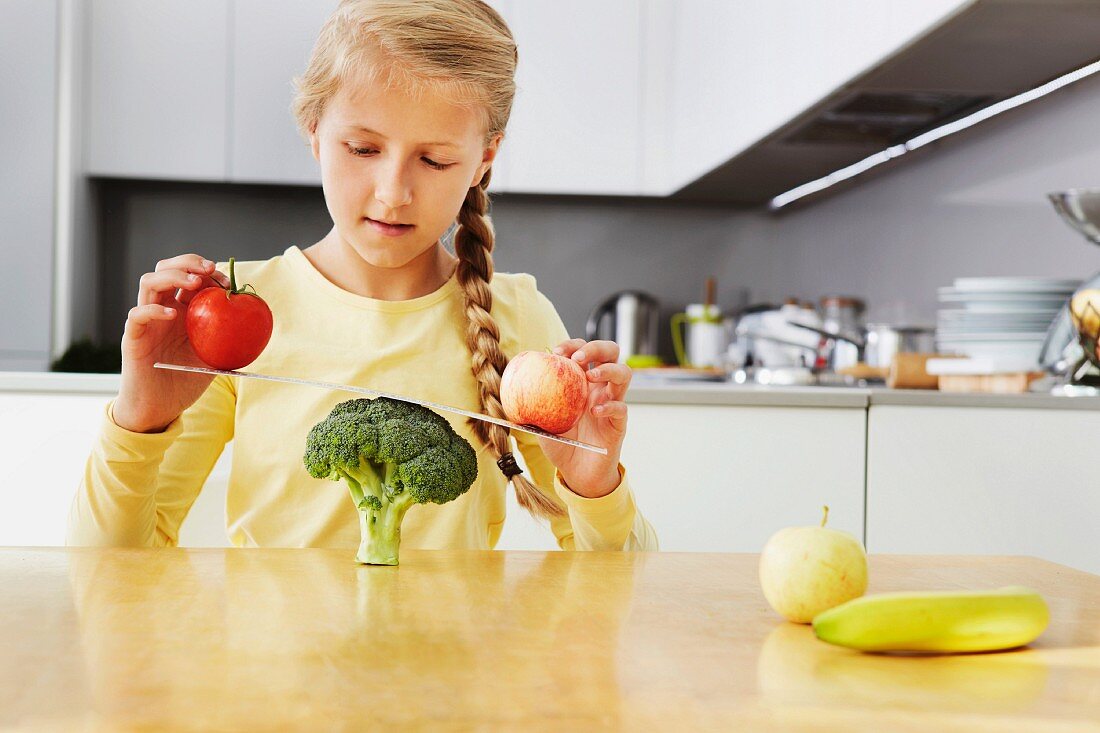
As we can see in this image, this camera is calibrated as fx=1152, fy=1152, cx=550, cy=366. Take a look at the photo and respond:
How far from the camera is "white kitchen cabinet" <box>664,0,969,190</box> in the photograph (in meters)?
2.08

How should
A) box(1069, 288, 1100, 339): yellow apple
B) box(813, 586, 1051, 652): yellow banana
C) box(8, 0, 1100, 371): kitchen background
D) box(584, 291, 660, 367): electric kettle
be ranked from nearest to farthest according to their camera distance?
1. box(813, 586, 1051, 652): yellow banana
2. box(1069, 288, 1100, 339): yellow apple
3. box(8, 0, 1100, 371): kitchen background
4. box(584, 291, 660, 367): electric kettle

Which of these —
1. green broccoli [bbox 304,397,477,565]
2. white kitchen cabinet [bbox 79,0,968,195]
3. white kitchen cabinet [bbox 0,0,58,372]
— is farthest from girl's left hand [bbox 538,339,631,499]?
white kitchen cabinet [bbox 0,0,58,372]

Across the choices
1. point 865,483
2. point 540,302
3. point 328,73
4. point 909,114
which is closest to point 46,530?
point 540,302

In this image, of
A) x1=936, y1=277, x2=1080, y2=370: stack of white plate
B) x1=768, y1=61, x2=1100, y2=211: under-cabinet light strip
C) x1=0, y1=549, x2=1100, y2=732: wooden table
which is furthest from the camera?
x1=768, y1=61, x2=1100, y2=211: under-cabinet light strip

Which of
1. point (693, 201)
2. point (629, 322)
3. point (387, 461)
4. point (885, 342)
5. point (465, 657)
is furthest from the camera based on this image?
point (693, 201)

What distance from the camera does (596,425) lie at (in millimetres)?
1099

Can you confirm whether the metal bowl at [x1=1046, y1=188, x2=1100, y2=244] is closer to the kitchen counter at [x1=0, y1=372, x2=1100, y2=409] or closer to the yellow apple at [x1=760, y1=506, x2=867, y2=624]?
the kitchen counter at [x1=0, y1=372, x2=1100, y2=409]

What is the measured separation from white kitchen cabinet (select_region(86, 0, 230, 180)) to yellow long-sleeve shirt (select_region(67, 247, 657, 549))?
8.30 ft

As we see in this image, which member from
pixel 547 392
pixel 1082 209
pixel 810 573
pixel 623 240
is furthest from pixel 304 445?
pixel 623 240

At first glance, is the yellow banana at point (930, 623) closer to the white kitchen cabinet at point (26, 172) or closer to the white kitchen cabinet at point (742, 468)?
the white kitchen cabinet at point (742, 468)

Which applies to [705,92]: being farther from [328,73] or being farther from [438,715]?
[438,715]

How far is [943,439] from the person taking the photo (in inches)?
77.2

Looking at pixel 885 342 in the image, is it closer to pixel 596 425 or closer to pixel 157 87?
pixel 596 425

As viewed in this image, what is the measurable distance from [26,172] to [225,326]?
9.76 ft
